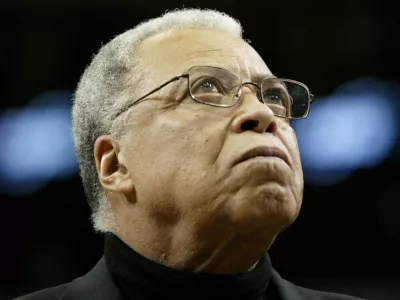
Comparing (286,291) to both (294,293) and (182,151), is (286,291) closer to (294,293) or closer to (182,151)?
(294,293)

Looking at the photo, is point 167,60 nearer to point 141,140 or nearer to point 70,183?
point 141,140

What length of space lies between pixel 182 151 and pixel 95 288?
459mm

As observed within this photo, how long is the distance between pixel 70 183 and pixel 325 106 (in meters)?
1.31

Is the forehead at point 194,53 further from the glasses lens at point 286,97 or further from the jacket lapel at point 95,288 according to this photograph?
the jacket lapel at point 95,288

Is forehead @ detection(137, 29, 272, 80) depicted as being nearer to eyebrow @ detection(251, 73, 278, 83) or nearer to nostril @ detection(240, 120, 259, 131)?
eyebrow @ detection(251, 73, 278, 83)

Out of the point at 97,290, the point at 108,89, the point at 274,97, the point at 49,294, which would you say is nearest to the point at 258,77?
the point at 274,97

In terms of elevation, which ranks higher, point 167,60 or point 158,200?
point 167,60

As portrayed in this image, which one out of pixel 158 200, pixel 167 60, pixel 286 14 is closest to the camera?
pixel 158 200

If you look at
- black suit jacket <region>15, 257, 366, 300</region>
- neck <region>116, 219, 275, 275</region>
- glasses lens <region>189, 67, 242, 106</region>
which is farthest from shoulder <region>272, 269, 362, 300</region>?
glasses lens <region>189, 67, 242, 106</region>

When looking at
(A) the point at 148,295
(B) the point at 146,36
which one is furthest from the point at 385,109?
(A) the point at 148,295

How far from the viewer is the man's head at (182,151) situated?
1.87m

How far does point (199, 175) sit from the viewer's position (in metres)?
1.89

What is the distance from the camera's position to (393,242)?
12.2ft

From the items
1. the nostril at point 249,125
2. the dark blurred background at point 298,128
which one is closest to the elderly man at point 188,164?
the nostril at point 249,125
